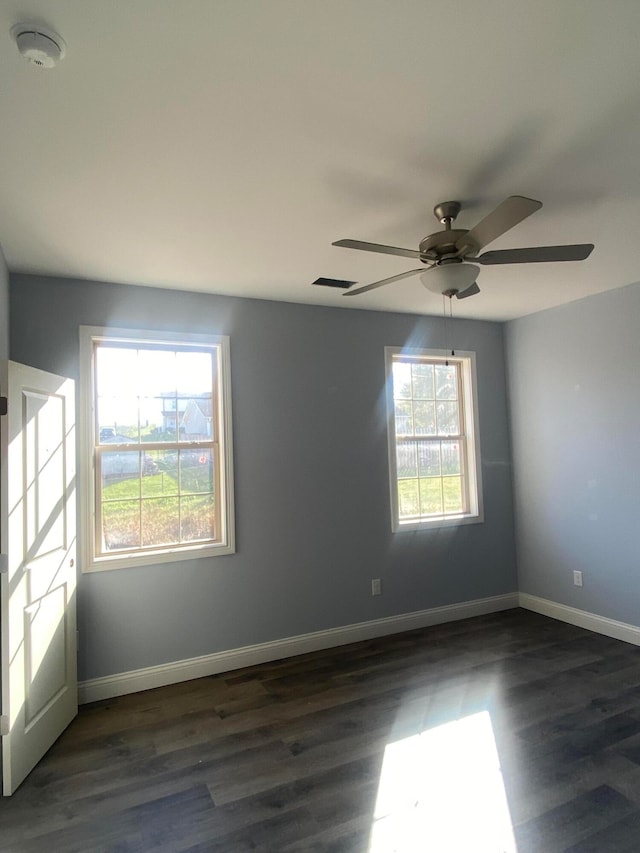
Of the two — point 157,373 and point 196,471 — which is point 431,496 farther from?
point 157,373

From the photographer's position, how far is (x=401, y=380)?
4.38m

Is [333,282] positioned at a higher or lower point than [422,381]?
higher

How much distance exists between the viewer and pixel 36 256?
2.79 m

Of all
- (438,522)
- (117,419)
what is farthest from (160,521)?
(438,522)

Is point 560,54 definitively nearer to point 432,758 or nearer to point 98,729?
point 432,758

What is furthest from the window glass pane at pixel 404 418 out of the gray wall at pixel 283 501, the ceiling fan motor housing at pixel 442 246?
the ceiling fan motor housing at pixel 442 246

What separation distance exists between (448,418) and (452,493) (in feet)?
2.30

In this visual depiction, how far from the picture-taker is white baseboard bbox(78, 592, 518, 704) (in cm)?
314

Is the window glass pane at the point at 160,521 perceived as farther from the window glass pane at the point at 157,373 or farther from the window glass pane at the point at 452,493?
the window glass pane at the point at 452,493

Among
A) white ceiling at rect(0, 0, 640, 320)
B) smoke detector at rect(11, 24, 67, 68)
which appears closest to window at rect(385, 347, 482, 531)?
white ceiling at rect(0, 0, 640, 320)

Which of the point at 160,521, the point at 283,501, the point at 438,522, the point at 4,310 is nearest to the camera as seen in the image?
the point at 4,310

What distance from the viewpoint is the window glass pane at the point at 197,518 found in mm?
3482

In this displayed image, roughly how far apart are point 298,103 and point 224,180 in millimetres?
562

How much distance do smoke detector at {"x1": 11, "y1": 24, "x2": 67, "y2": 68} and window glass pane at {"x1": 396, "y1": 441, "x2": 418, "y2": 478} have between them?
3.47 m
